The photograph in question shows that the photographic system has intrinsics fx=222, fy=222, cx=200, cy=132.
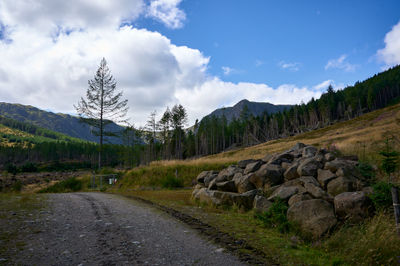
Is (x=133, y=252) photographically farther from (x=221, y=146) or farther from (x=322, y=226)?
(x=221, y=146)

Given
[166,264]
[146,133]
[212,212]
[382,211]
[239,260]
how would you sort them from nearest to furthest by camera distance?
[166,264] → [239,260] → [382,211] → [212,212] → [146,133]

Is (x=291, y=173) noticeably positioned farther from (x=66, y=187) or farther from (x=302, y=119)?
(x=302, y=119)

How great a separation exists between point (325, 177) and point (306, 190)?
4.46ft

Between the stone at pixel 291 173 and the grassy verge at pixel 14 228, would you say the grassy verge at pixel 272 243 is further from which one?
the grassy verge at pixel 14 228

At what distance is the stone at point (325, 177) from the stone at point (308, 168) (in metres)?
0.39

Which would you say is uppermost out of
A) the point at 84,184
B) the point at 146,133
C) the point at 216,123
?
the point at 216,123

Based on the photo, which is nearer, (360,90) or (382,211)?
(382,211)

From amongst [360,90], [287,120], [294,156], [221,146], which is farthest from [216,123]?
[294,156]

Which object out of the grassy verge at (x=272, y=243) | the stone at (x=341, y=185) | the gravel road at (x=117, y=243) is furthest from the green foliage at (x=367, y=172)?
the gravel road at (x=117, y=243)

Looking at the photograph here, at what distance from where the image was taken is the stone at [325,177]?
9211 millimetres

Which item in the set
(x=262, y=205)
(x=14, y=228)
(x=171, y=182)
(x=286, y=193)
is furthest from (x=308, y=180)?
(x=171, y=182)

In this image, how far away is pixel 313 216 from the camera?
673 centimetres

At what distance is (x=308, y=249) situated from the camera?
5.57 m

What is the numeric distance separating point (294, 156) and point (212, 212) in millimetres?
6853
